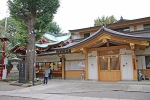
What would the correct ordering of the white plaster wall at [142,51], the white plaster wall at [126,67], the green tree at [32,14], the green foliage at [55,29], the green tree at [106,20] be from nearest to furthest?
the white plaster wall at [126,67], the white plaster wall at [142,51], the green tree at [32,14], the green tree at [106,20], the green foliage at [55,29]

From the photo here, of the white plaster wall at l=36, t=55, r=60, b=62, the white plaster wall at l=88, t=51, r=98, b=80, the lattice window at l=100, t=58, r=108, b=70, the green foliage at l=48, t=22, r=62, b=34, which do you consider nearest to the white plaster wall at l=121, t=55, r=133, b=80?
the lattice window at l=100, t=58, r=108, b=70

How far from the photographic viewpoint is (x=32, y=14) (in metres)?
13.8

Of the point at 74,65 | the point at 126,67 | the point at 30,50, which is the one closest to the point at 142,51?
the point at 126,67

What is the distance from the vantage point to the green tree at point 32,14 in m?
13.3

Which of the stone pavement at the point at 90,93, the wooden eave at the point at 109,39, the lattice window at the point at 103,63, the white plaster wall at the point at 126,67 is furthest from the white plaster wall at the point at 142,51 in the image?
the stone pavement at the point at 90,93

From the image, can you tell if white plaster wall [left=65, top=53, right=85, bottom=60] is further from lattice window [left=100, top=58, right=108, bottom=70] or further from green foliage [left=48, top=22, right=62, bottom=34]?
green foliage [left=48, top=22, right=62, bottom=34]

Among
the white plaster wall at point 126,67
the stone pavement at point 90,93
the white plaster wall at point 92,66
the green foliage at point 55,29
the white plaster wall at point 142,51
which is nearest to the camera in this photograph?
the stone pavement at point 90,93

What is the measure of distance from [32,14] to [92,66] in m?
7.72

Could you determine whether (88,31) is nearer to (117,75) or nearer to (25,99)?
(117,75)

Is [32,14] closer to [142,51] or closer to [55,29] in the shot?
[142,51]

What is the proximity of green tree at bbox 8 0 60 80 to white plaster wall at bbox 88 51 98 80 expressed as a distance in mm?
5451

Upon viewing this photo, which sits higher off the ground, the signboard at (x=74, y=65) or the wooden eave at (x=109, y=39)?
the wooden eave at (x=109, y=39)

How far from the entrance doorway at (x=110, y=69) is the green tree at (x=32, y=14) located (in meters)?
6.59

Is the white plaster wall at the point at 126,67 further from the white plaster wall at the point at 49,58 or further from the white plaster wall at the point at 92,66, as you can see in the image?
the white plaster wall at the point at 49,58
